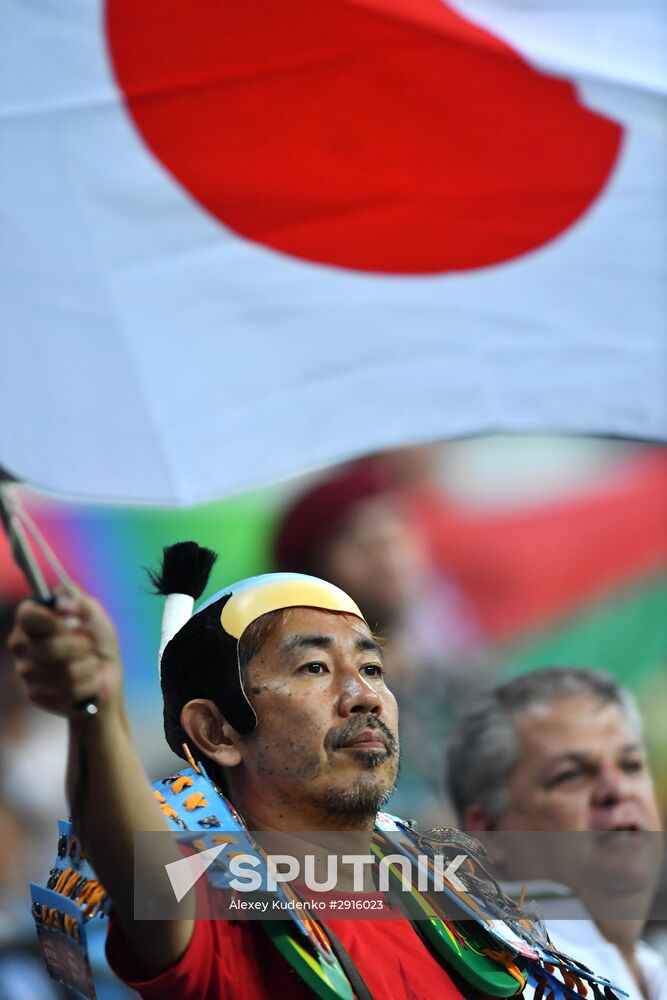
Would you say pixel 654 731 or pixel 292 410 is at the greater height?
pixel 292 410

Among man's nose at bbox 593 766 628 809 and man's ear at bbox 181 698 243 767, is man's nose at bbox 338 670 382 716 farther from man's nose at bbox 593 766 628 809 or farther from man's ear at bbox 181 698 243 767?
man's nose at bbox 593 766 628 809

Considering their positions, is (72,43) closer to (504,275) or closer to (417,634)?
(504,275)

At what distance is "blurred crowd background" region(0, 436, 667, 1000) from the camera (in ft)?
12.3

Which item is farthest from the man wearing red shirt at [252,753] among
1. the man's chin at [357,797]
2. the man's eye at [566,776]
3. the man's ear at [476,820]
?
the man's eye at [566,776]

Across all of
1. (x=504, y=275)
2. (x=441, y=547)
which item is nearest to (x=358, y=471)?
(x=441, y=547)

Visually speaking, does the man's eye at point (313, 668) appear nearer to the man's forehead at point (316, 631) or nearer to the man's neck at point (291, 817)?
the man's forehead at point (316, 631)

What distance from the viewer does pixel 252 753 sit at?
221cm

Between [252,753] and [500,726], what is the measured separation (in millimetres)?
1936

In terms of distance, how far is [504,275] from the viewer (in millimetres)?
4121

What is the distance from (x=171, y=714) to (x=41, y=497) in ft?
6.05

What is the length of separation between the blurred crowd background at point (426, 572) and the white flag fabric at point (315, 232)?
2.37ft

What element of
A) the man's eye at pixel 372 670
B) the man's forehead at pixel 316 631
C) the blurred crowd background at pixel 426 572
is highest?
the blurred crowd background at pixel 426 572

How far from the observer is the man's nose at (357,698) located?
7.22ft

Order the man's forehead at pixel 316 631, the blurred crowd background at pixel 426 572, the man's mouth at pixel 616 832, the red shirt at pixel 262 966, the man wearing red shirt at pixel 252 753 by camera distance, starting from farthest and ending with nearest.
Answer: the man's mouth at pixel 616 832 < the blurred crowd background at pixel 426 572 < the man's forehead at pixel 316 631 < the red shirt at pixel 262 966 < the man wearing red shirt at pixel 252 753
